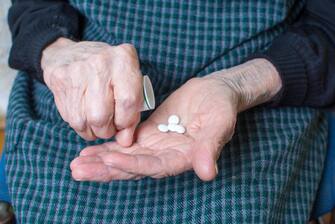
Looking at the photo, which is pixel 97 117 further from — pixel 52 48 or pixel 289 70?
pixel 289 70

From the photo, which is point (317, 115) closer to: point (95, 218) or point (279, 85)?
point (279, 85)

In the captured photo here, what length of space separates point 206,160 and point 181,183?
0.57 feet

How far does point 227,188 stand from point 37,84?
45 cm

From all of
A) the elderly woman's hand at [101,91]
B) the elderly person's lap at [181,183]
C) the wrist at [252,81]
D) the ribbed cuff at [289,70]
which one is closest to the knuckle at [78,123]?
the elderly woman's hand at [101,91]

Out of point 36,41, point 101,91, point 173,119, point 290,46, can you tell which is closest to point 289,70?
point 290,46

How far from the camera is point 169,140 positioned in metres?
0.73

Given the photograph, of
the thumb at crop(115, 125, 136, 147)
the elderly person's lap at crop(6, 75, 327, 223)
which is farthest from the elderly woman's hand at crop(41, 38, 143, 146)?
the elderly person's lap at crop(6, 75, 327, 223)

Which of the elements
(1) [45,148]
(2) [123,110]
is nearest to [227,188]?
(2) [123,110]

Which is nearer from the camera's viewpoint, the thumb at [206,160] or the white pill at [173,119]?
the thumb at [206,160]

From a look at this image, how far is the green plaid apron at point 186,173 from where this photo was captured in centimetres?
76

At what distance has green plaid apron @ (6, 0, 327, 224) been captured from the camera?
30.1 inches

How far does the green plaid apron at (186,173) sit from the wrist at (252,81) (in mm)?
46

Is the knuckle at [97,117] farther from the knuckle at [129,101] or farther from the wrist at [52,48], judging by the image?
the wrist at [52,48]

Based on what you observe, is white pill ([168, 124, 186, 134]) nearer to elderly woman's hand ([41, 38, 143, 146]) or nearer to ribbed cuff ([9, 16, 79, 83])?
elderly woman's hand ([41, 38, 143, 146])
